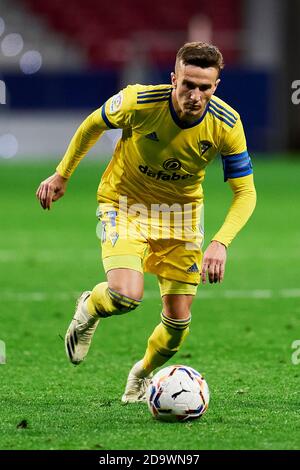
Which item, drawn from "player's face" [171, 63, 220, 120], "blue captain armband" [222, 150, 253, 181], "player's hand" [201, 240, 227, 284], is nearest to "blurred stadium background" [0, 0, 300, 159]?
"blue captain armband" [222, 150, 253, 181]

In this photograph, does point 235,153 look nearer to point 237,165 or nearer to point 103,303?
point 237,165

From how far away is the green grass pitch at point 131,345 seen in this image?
18.4 ft

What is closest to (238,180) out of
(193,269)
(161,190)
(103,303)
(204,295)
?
(161,190)

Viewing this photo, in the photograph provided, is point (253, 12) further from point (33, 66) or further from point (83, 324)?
point (83, 324)

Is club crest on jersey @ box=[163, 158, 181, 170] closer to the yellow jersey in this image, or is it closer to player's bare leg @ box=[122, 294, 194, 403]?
the yellow jersey

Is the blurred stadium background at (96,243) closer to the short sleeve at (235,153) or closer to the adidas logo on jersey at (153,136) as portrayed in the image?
the short sleeve at (235,153)

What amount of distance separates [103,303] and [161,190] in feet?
2.47

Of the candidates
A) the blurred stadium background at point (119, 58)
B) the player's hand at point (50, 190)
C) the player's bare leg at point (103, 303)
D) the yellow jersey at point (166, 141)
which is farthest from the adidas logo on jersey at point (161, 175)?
the blurred stadium background at point (119, 58)

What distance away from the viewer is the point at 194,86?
609 centimetres

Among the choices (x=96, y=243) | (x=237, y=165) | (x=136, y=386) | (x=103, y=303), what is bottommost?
(x=96, y=243)

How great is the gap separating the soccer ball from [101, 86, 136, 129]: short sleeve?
4.69ft

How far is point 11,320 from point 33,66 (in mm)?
16731

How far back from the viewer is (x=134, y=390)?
659 centimetres

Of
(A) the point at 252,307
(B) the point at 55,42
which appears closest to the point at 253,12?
(B) the point at 55,42
